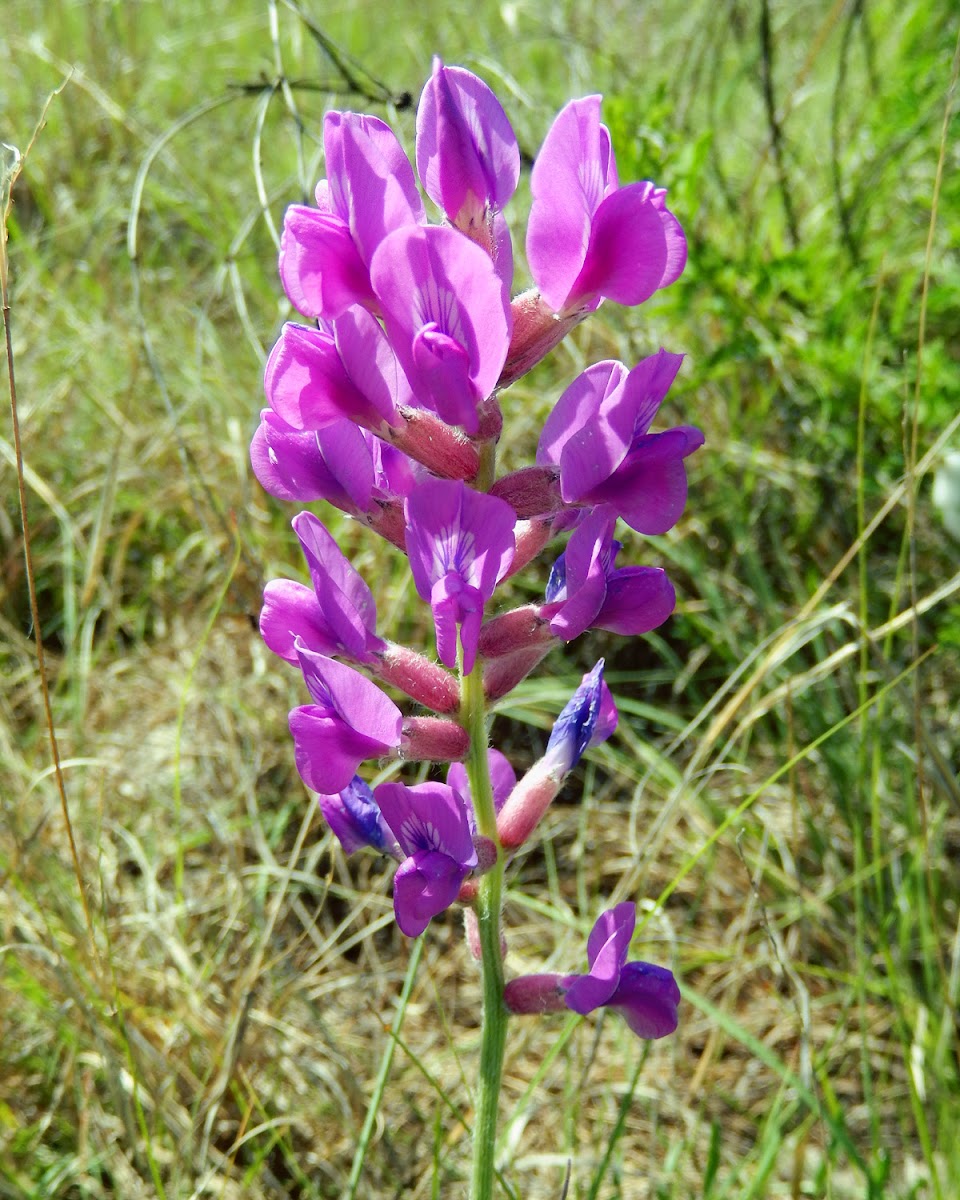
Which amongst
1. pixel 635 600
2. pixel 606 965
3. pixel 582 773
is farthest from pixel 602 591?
pixel 582 773

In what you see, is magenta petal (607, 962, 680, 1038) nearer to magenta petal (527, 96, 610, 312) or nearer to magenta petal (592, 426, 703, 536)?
magenta petal (592, 426, 703, 536)

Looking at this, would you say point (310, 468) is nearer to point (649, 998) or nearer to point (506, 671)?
point (506, 671)

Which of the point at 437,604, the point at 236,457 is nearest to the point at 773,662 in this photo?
the point at 437,604

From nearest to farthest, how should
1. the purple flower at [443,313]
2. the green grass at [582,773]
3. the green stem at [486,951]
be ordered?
the purple flower at [443,313] → the green stem at [486,951] → the green grass at [582,773]

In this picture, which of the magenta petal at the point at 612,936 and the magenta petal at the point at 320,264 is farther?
the magenta petal at the point at 612,936

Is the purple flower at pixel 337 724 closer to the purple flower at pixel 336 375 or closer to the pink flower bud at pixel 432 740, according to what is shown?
the pink flower bud at pixel 432 740

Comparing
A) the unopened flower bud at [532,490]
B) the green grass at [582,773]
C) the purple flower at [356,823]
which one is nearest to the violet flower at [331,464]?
the unopened flower bud at [532,490]

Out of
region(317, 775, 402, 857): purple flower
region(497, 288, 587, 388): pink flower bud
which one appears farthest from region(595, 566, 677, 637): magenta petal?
region(317, 775, 402, 857): purple flower
